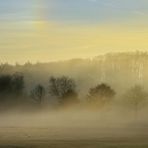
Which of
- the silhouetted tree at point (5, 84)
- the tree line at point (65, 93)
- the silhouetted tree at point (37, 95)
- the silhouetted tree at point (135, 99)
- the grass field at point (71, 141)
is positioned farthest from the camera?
the silhouetted tree at point (37, 95)

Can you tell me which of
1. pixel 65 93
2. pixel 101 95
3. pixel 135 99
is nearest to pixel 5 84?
pixel 65 93

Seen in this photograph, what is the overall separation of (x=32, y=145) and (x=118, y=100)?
427 feet

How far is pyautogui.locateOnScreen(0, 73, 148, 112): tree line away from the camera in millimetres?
176875

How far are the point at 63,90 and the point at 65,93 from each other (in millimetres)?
6598

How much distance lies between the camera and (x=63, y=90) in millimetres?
187125

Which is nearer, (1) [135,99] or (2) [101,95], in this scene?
(2) [101,95]

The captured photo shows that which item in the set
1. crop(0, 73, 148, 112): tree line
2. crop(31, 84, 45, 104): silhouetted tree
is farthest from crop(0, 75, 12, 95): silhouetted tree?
crop(31, 84, 45, 104): silhouetted tree

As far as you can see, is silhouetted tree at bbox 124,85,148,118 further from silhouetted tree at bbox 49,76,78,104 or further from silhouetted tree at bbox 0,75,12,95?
silhouetted tree at bbox 0,75,12,95

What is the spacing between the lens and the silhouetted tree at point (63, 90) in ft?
584

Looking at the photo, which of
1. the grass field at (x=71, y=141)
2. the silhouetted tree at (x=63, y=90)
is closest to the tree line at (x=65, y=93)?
the silhouetted tree at (x=63, y=90)

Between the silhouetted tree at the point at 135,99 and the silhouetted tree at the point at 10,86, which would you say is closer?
the silhouetted tree at the point at 135,99

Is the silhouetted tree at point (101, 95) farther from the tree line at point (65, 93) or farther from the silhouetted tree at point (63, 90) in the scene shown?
the silhouetted tree at point (63, 90)

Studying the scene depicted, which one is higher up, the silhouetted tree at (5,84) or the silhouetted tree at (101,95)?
the silhouetted tree at (5,84)

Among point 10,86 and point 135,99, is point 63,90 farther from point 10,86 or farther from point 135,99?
point 135,99
